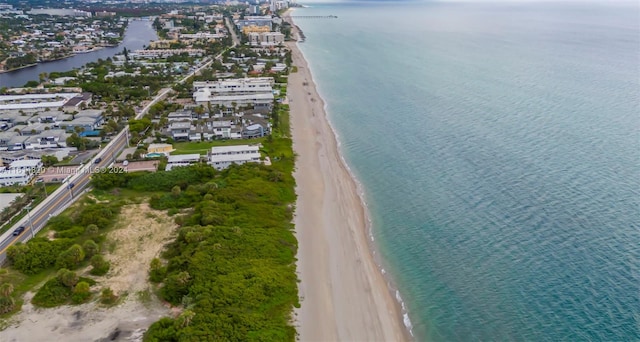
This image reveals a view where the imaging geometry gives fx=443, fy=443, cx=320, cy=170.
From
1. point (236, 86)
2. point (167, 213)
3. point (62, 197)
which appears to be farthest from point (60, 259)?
point (236, 86)

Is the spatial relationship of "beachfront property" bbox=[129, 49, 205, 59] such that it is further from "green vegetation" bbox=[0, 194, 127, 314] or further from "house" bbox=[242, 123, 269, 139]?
"green vegetation" bbox=[0, 194, 127, 314]

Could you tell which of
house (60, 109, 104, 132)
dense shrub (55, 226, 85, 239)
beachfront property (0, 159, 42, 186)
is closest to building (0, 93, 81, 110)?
house (60, 109, 104, 132)

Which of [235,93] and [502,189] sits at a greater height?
[235,93]

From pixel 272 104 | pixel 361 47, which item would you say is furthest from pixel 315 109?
pixel 361 47

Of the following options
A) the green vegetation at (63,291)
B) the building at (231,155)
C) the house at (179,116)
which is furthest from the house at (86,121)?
the green vegetation at (63,291)

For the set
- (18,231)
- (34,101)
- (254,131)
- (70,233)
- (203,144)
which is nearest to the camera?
(70,233)

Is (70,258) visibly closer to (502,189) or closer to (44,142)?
(44,142)

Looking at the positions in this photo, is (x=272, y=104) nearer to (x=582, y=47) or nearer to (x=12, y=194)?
(x=12, y=194)

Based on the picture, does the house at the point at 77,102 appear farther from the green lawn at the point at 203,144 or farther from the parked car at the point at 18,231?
the parked car at the point at 18,231
